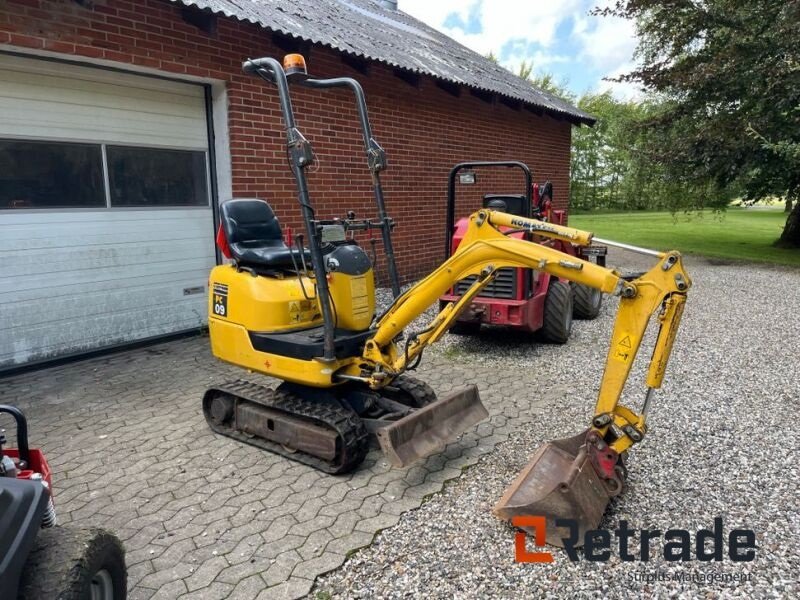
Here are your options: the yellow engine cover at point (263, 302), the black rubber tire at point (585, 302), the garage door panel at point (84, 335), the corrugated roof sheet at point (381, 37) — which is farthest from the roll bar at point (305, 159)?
the black rubber tire at point (585, 302)

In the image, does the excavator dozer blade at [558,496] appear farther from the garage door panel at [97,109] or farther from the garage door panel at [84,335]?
the garage door panel at [97,109]

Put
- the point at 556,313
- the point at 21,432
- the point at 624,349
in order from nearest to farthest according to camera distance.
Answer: the point at 21,432
the point at 624,349
the point at 556,313

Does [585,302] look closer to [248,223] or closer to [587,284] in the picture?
[587,284]

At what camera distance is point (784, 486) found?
3.47m

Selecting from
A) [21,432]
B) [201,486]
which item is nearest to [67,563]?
[21,432]

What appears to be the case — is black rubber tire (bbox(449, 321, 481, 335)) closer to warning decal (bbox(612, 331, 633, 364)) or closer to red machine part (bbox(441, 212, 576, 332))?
red machine part (bbox(441, 212, 576, 332))

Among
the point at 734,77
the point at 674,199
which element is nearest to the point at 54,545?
the point at 734,77

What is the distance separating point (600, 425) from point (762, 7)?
41.5 ft

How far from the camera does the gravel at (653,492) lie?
2.64 metres

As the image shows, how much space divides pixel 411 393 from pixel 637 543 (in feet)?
5.75

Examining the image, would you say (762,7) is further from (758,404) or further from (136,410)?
(136,410)

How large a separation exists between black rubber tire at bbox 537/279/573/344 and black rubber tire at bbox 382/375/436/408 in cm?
262

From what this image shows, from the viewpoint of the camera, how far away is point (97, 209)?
232 inches

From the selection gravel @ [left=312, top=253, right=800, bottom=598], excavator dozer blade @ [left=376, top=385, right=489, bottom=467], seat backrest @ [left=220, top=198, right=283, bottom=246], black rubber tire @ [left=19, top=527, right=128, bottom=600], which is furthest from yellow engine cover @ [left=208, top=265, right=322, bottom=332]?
black rubber tire @ [left=19, top=527, right=128, bottom=600]
